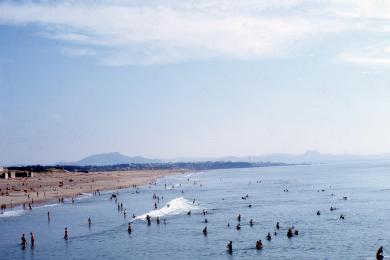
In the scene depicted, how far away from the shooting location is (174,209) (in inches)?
3278

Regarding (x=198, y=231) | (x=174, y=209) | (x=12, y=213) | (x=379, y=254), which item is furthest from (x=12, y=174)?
(x=379, y=254)

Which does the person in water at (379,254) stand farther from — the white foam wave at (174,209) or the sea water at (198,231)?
the white foam wave at (174,209)

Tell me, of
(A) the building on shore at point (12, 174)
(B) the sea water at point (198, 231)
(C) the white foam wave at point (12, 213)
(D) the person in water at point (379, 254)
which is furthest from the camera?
(A) the building on shore at point (12, 174)

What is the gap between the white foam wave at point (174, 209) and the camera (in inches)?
2990

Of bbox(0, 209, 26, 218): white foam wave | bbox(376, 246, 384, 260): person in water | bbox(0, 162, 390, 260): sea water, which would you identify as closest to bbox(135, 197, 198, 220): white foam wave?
bbox(0, 162, 390, 260): sea water

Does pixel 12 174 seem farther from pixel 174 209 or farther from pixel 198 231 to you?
pixel 198 231

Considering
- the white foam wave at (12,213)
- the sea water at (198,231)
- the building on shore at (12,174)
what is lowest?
the sea water at (198,231)

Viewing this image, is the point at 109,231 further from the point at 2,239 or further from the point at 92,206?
the point at 92,206

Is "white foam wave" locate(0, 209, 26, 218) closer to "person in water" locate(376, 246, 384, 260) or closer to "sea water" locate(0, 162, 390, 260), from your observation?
"sea water" locate(0, 162, 390, 260)

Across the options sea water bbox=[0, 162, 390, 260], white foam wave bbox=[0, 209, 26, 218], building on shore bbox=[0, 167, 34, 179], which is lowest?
sea water bbox=[0, 162, 390, 260]

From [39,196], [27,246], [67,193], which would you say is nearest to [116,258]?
[27,246]

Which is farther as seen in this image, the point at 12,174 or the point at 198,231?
the point at 12,174

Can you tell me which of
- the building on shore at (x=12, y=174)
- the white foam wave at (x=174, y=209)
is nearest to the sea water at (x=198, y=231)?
the white foam wave at (x=174, y=209)

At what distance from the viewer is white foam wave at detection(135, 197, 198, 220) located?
2990 inches
